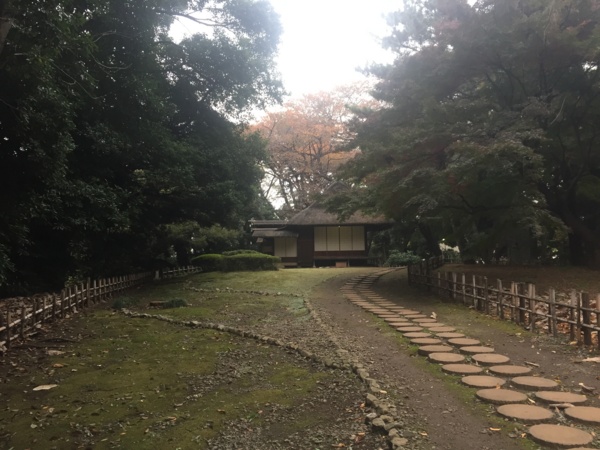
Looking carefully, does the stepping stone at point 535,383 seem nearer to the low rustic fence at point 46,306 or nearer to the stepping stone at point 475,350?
the stepping stone at point 475,350

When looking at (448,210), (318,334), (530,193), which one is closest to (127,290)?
(318,334)

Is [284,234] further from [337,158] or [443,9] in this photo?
[443,9]

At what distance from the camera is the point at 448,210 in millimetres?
14867

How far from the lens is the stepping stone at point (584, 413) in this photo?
3.95 meters

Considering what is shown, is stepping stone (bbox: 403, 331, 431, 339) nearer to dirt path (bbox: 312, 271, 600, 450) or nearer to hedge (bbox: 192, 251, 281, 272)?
dirt path (bbox: 312, 271, 600, 450)

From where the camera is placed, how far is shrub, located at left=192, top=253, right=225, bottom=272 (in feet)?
78.1

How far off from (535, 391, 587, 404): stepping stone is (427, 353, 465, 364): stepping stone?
148 centimetres

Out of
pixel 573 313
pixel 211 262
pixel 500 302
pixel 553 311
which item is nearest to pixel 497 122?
pixel 500 302

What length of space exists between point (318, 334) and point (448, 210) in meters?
8.35

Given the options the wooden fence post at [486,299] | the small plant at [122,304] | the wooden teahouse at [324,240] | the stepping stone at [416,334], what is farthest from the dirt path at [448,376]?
the wooden teahouse at [324,240]

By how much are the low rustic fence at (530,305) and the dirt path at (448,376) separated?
42cm

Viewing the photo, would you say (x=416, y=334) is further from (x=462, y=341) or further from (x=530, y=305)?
(x=530, y=305)

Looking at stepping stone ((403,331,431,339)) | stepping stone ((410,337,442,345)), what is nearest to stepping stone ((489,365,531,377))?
stepping stone ((410,337,442,345))

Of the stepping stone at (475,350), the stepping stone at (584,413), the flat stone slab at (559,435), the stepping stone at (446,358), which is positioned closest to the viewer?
the flat stone slab at (559,435)
